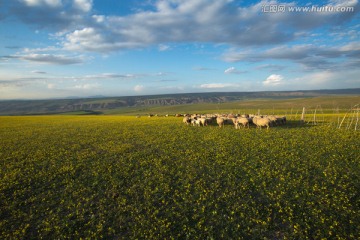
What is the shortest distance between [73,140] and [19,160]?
8.25m

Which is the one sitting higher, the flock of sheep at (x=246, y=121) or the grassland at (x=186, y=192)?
the flock of sheep at (x=246, y=121)

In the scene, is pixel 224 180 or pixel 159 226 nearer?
pixel 159 226

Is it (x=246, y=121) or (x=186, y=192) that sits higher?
(x=246, y=121)

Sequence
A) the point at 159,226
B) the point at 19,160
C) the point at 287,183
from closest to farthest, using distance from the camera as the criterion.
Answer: the point at 159,226
the point at 287,183
the point at 19,160

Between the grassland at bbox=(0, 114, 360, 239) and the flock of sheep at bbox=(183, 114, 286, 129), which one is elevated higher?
the flock of sheep at bbox=(183, 114, 286, 129)

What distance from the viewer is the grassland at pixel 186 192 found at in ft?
31.4

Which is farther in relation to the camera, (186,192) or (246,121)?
(246,121)

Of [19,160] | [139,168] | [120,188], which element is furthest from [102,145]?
[120,188]

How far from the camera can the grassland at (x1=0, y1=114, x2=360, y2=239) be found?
377 inches

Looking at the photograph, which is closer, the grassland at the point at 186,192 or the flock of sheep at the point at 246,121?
the grassland at the point at 186,192

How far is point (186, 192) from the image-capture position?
12.5 meters

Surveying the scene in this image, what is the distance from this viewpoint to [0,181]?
14.6m

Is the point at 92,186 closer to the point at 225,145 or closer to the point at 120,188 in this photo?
the point at 120,188

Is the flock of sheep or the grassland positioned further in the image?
the flock of sheep
